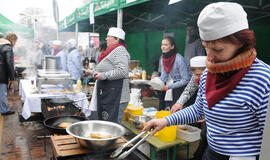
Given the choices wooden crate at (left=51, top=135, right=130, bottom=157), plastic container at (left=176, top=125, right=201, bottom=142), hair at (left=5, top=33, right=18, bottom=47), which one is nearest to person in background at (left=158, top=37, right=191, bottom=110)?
plastic container at (left=176, top=125, right=201, bottom=142)

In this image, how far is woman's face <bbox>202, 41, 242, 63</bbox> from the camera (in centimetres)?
109

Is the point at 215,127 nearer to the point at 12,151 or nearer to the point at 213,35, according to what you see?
the point at 213,35

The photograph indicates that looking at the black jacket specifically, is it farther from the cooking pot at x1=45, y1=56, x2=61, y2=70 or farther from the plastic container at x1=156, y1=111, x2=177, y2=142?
the plastic container at x1=156, y1=111, x2=177, y2=142

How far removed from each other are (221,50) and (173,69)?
265 centimetres

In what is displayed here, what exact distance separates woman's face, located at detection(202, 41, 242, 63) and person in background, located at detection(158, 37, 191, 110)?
246 cm

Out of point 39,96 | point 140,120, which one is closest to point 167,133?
point 140,120

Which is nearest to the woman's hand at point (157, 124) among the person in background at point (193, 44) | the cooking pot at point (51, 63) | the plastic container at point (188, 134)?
the plastic container at point (188, 134)

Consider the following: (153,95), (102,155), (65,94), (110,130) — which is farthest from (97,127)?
(153,95)

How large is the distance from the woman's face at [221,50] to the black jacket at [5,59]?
5579 mm

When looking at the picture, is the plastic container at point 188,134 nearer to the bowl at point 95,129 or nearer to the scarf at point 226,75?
the bowl at point 95,129

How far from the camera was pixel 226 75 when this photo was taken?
3.76ft

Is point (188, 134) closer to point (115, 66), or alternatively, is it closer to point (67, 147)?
point (115, 66)

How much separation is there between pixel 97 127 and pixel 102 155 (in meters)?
0.31

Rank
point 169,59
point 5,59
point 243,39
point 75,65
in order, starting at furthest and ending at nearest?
1. point 75,65
2. point 5,59
3. point 169,59
4. point 243,39
